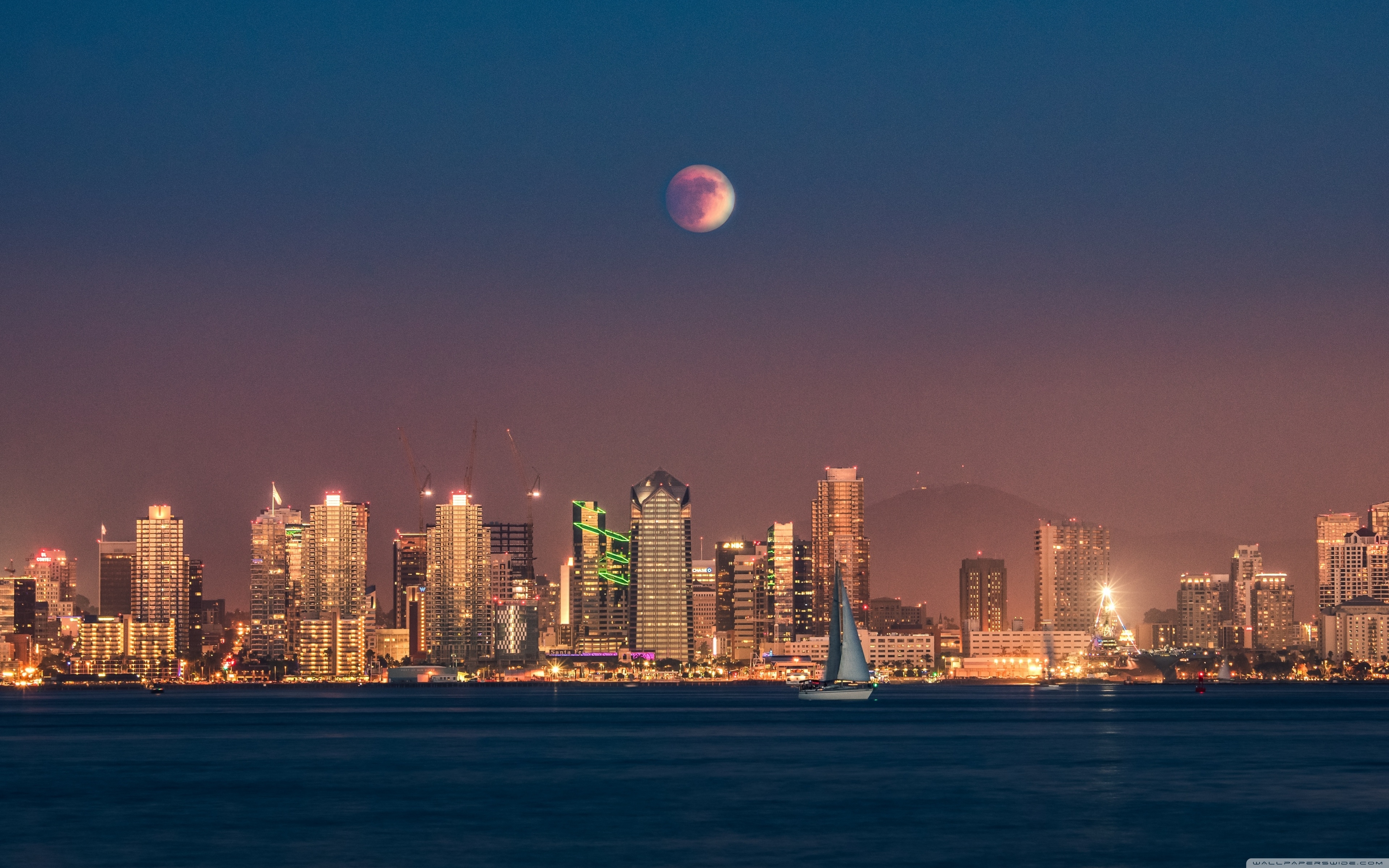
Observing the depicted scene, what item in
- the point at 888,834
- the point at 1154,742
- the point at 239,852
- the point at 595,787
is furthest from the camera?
the point at 1154,742

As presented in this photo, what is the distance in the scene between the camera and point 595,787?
109562mm

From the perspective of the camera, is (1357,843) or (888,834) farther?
(888,834)

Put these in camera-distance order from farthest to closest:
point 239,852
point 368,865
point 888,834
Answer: point 888,834 → point 239,852 → point 368,865

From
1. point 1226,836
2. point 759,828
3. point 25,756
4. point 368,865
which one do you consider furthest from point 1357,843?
point 25,756

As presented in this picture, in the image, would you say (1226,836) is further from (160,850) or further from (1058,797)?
(160,850)

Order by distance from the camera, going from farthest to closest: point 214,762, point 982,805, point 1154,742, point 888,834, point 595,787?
point 1154,742 < point 214,762 < point 595,787 < point 982,805 < point 888,834

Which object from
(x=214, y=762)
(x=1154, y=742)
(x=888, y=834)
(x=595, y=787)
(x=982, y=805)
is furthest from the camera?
(x=1154, y=742)

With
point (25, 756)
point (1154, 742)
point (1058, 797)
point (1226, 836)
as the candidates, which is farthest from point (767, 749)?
point (1226, 836)

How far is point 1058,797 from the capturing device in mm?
100125

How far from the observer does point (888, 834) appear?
82.8m

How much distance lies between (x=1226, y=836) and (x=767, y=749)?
2678 inches

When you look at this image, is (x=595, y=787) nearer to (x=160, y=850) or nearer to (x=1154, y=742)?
(x=160, y=850)

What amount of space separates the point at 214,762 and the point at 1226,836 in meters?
82.2

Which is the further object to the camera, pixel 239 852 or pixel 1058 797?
pixel 1058 797
